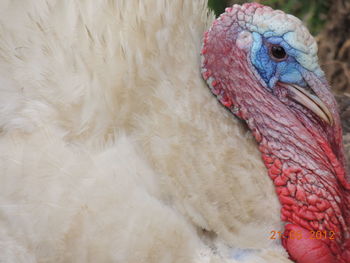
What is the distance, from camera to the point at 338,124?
2986 millimetres

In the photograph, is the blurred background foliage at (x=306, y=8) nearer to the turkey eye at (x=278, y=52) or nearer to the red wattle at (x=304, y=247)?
the turkey eye at (x=278, y=52)

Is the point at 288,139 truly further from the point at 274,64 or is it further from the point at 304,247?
the point at 304,247

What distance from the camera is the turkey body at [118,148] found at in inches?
99.6

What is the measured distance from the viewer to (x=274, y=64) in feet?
9.36

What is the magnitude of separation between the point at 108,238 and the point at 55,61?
720mm

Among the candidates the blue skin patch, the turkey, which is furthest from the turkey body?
the blue skin patch

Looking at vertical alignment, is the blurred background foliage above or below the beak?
below

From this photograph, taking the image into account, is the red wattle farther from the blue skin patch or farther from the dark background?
the dark background

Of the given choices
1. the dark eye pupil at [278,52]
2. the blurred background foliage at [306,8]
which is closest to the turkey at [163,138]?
the dark eye pupil at [278,52]

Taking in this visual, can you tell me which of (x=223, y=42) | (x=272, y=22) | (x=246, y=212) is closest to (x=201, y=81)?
(x=223, y=42)

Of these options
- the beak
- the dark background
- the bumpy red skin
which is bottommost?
the dark background

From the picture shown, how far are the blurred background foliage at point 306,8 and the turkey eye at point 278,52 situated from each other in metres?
2.34
